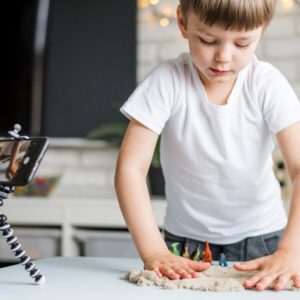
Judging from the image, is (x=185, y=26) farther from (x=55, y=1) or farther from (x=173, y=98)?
(x=55, y=1)

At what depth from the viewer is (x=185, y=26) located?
45.5 inches

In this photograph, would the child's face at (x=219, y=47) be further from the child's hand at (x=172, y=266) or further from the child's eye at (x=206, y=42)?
the child's hand at (x=172, y=266)

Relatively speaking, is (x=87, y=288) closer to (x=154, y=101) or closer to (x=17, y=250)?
(x=17, y=250)

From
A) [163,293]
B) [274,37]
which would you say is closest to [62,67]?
[274,37]

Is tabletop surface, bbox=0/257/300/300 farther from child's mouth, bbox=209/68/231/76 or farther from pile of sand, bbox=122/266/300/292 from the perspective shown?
child's mouth, bbox=209/68/231/76

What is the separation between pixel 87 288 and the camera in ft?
2.58

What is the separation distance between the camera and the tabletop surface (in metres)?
0.74

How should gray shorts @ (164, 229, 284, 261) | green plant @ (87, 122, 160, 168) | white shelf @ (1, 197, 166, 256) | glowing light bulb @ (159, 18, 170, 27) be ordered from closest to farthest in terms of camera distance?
1. gray shorts @ (164, 229, 284, 261)
2. white shelf @ (1, 197, 166, 256)
3. green plant @ (87, 122, 160, 168)
4. glowing light bulb @ (159, 18, 170, 27)

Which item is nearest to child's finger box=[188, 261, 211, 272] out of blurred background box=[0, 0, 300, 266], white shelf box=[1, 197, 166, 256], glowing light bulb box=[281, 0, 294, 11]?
white shelf box=[1, 197, 166, 256]

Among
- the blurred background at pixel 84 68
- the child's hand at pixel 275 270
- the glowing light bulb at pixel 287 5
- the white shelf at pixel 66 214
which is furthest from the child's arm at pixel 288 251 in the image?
the glowing light bulb at pixel 287 5

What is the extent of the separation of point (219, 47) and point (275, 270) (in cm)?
39

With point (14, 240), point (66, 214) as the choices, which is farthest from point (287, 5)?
point (14, 240)

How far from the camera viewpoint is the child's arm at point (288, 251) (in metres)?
A: 0.81

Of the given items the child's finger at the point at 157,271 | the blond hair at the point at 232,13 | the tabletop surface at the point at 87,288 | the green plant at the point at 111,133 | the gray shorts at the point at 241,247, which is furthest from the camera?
the green plant at the point at 111,133
